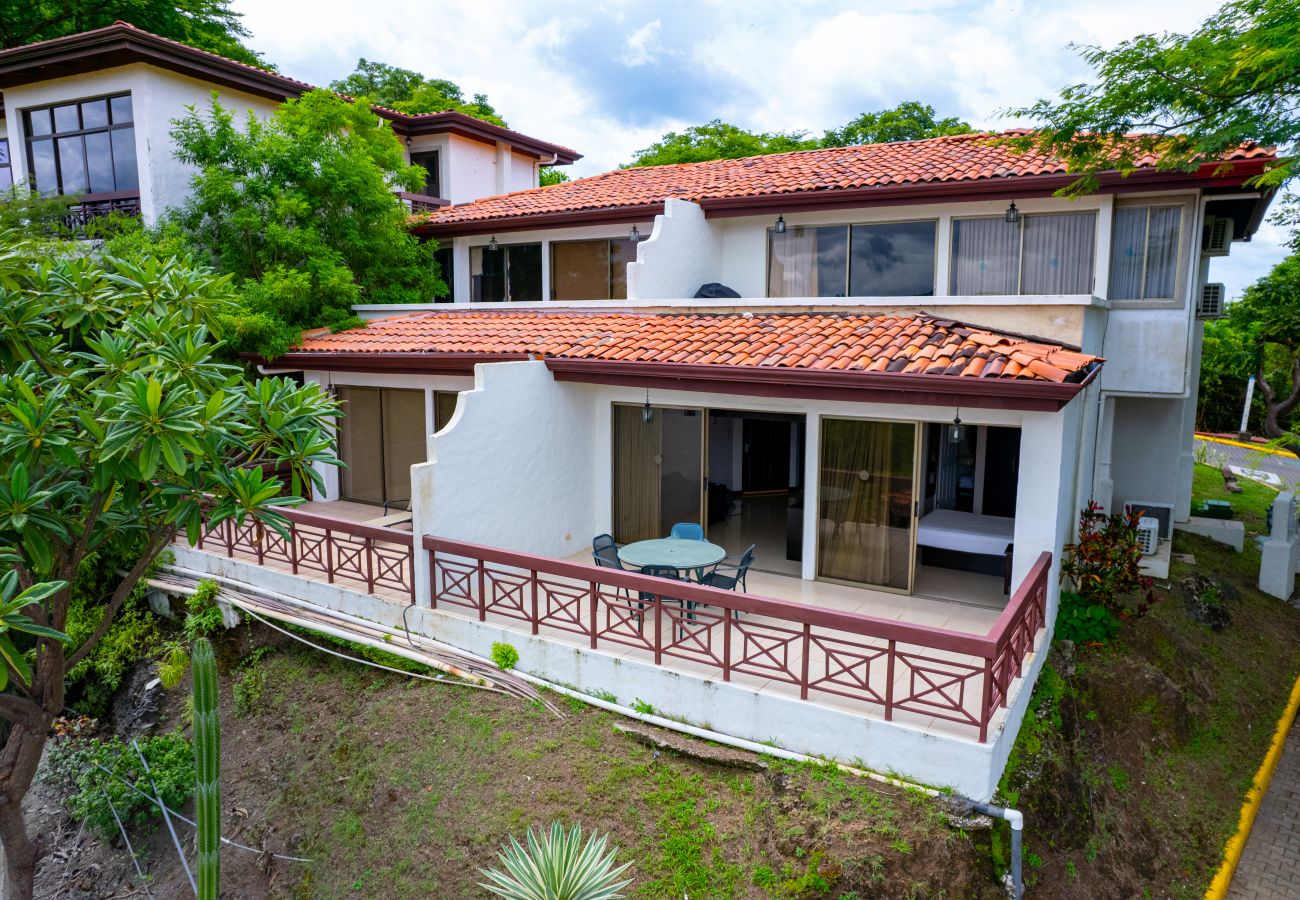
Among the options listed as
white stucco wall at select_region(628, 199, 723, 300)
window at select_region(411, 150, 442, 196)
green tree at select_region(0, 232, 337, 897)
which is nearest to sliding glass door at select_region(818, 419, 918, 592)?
white stucco wall at select_region(628, 199, 723, 300)

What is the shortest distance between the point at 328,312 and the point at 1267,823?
1666 cm

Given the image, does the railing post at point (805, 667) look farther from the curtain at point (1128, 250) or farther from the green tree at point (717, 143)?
the green tree at point (717, 143)

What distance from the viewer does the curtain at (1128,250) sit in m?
12.1

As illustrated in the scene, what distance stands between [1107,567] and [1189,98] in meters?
6.34

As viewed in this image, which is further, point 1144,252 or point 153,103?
point 153,103

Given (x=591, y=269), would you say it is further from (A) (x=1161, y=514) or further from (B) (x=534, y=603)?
(A) (x=1161, y=514)

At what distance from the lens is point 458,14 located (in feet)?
→ 67.6

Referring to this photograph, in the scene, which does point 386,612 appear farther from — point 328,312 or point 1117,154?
point 1117,154

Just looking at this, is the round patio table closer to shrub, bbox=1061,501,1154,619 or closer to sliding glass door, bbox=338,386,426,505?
shrub, bbox=1061,501,1154,619

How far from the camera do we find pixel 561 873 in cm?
640

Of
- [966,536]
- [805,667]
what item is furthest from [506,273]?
[805,667]

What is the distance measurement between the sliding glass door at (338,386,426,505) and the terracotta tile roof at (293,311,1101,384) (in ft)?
3.87

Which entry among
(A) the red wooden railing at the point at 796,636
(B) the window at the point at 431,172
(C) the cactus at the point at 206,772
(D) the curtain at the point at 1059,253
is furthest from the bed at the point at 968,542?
(B) the window at the point at 431,172

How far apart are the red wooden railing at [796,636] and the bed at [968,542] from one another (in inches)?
60.5
